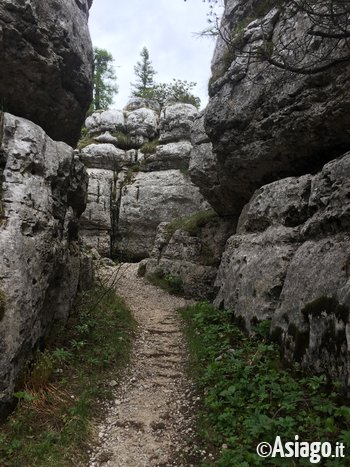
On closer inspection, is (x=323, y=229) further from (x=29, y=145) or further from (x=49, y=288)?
(x=29, y=145)

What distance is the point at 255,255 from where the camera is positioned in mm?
10695

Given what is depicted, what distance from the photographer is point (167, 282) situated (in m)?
17.0

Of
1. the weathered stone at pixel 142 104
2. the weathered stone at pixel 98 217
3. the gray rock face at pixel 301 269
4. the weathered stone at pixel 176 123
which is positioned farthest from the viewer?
the weathered stone at pixel 142 104

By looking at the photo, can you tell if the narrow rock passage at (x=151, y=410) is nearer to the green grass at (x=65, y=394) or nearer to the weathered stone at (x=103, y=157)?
the green grass at (x=65, y=394)

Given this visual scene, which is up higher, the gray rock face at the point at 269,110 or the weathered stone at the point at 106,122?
the weathered stone at the point at 106,122

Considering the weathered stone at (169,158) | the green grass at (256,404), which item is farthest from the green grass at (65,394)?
the weathered stone at (169,158)

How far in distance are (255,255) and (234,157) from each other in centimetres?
452

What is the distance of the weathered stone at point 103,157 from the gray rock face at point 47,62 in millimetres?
17253

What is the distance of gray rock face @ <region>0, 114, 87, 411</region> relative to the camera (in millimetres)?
6176

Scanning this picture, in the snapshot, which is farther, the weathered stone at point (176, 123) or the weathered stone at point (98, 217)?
the weathered stone at point (176, 123)

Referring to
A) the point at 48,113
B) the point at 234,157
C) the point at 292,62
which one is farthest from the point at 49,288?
the point at 292,62

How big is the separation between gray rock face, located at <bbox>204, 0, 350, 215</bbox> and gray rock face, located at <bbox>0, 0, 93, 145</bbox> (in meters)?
4.84

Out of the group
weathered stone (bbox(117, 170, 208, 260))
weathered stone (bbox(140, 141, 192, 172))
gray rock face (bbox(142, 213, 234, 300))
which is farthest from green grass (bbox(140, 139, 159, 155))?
gray rock face (bbox(142, 213, 234, 300))

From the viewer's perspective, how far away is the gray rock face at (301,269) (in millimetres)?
5969
